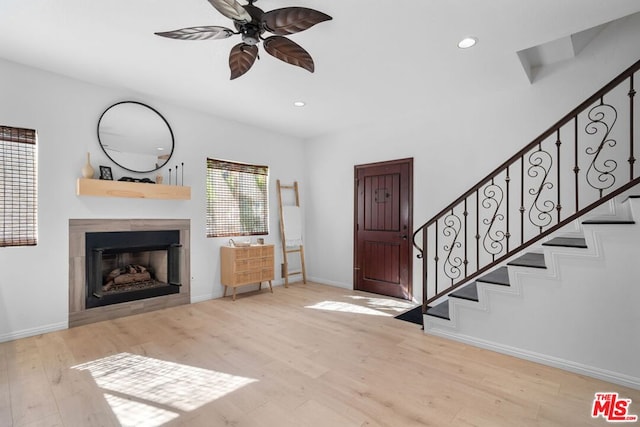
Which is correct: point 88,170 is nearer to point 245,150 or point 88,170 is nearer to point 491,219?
point 245,150

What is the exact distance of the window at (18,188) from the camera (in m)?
3.13

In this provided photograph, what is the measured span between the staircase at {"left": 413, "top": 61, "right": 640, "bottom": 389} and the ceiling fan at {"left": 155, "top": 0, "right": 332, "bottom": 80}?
2165 mm

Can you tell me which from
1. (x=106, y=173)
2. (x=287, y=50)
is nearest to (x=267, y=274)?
(x=106, y=173)

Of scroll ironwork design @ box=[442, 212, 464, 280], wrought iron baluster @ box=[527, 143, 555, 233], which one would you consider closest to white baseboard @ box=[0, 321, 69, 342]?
scroll ironwork design @ box=[442, 212, 464, 280]

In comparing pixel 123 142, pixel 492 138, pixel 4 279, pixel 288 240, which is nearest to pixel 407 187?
pixel 492 138

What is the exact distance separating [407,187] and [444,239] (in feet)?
3.09

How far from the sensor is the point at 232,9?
1954 mm

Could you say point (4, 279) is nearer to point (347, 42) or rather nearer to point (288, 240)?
point (288, 240)

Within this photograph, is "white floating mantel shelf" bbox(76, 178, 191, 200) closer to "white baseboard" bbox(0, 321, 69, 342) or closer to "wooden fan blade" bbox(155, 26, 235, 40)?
"white baseboard" bbox(0, 321, 69, 342)

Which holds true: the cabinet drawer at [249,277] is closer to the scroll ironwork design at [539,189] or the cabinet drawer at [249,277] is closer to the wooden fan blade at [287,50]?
the scroll ironwork design at [539,189]

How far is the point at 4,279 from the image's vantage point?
3.11 m

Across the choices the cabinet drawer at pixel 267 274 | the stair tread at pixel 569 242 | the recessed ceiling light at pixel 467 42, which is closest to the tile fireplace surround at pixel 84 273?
the cabinet drawer at pixel 267 274

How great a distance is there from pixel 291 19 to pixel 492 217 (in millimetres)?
3247

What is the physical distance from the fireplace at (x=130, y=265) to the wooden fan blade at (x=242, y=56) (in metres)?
2.60
